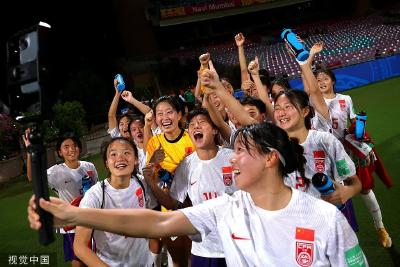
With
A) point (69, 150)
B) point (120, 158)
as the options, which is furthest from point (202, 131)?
point (69, 150)

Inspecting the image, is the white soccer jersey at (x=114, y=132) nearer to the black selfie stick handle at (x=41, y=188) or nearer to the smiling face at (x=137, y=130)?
the smiling face at (x=137, y=130)

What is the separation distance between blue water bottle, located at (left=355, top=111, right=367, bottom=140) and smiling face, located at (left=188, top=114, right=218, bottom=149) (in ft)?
5.16

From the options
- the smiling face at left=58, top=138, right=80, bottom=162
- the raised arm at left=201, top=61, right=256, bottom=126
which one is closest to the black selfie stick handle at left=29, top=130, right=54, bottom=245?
the raised arm at left=201, top=61, right=256, bottom=126

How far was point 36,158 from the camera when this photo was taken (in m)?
1.54

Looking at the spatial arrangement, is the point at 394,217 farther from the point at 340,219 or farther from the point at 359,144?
the point at 340,219

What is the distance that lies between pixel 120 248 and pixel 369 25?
29999mm

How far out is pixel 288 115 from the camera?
125 inches

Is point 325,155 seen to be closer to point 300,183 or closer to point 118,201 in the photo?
point 300,183

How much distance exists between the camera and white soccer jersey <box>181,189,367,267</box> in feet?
5.86

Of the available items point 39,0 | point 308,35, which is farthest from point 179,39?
point 39,0

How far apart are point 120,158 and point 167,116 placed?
0.82 m

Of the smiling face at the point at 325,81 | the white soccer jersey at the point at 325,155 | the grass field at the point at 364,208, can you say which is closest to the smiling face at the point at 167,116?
the white soccer jersey at the point at 325,155

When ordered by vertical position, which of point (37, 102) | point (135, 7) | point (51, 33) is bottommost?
point (37, 102)

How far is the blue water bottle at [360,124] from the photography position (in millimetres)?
3930
